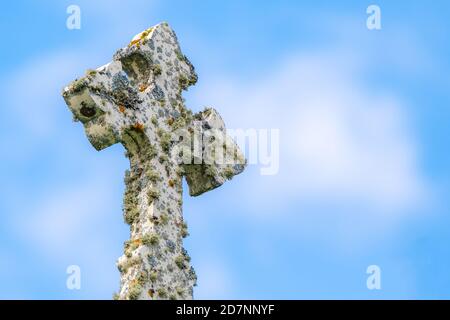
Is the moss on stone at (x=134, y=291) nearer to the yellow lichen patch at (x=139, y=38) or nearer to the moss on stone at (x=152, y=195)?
the moss on stone at (x=152, y=195)

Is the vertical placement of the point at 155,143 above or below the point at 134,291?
above

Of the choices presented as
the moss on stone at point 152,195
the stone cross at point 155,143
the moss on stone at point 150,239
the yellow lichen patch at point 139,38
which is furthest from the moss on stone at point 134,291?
the yellow lichen patch at point 139,38

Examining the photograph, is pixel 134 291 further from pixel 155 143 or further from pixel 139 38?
pixel 139 38

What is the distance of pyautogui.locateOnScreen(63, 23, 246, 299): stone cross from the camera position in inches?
477

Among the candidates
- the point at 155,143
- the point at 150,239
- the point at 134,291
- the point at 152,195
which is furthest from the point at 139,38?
the point at 134,291

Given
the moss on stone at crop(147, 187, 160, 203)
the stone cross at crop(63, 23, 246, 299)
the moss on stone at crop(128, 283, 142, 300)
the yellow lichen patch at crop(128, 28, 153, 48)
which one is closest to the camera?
the moss on stone at crop(128, 283, 142, 300)

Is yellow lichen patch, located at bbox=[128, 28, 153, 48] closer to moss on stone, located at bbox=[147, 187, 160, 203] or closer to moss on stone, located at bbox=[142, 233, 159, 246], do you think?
moss on stone, located at bbox=[147, 187, 160, 203]

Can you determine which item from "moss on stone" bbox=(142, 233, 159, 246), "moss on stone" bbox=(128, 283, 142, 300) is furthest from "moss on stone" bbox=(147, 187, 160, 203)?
"moss on stone" bbox=(128, 283, 142, 300)

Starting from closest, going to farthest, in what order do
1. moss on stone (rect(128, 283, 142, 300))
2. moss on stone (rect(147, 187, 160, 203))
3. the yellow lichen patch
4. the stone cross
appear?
moss on stone (rect(128, 283, 142, 300)) → the stone cross → moss on stone (rect(147, 187, 160, 203)) → the yellow lichen patch

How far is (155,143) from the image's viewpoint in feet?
43.4

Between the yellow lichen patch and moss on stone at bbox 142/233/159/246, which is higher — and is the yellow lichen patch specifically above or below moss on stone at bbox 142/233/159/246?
above

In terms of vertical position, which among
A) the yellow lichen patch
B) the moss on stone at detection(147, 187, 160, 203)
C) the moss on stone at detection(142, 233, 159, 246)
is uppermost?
the yellow lichen patch

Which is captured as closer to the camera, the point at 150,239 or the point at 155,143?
the point at 150,239
